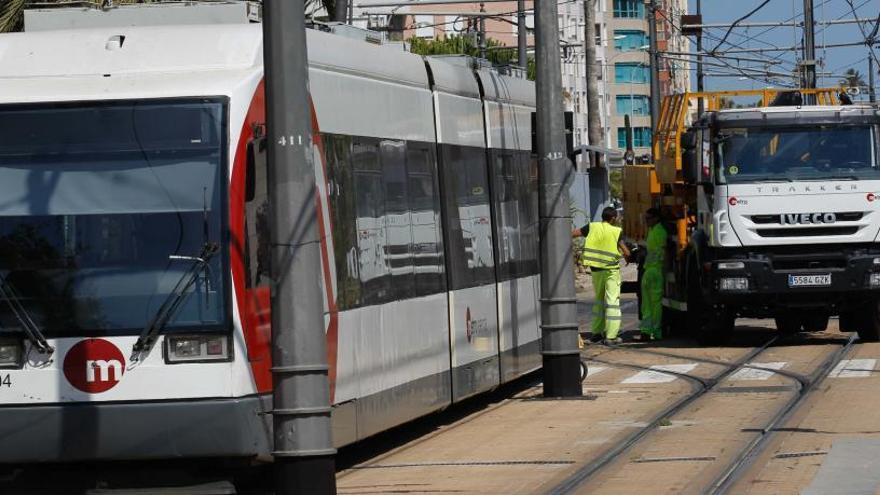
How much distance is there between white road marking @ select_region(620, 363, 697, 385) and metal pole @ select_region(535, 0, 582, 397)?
1.89 meters

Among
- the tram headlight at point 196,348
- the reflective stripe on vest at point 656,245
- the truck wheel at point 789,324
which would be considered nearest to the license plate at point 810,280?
the truck wheel at point 789,324

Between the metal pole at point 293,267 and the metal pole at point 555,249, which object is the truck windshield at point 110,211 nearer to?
the metal pole at point 293,267

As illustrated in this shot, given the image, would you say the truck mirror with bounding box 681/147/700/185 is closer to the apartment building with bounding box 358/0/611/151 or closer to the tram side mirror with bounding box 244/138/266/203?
the tram side mirror with bounding box 244/138/266/203

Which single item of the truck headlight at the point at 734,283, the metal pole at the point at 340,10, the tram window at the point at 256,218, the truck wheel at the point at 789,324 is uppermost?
the metal pole at the point at 340,10

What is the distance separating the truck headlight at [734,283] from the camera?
24.5m

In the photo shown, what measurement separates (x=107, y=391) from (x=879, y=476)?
4794 mm

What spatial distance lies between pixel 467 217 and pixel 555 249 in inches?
83.3

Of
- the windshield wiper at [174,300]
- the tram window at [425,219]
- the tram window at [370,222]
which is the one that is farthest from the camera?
the tram window at [425,219]

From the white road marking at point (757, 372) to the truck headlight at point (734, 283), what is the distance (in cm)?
224

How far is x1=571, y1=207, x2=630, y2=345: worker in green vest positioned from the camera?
26.0m

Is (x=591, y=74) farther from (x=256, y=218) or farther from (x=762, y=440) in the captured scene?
(x=256, y=218)

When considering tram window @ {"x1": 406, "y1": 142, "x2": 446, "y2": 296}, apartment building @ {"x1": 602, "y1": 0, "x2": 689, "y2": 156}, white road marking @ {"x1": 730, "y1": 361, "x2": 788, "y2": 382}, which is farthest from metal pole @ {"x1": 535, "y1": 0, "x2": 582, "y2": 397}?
apartment building @ {"x1": 602, "y1": 0, "x2": 689, "y2": 156}

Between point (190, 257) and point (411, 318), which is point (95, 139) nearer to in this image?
point (190, 257)

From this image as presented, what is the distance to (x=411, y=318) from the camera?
14.6m
